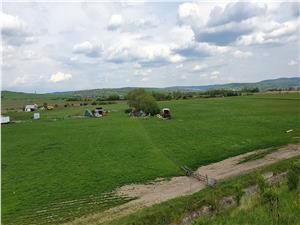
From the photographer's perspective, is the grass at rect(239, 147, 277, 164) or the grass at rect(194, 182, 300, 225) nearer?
the grass at rect(194, 182, 300, 225)

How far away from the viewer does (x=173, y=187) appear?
30.5 meters

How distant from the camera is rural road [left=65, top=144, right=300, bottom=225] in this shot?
24234mm

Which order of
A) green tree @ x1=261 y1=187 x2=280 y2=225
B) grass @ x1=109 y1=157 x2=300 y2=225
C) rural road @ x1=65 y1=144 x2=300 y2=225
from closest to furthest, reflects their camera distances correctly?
green tree @ x1=261 y1=187 x2=280 y2=225
grass @ x1=109 y1=157 x2=300 y2=225
rural road @ x1=65 y1=144 x2=300 y2=225

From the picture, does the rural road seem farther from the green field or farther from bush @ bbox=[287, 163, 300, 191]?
bush @ bbox=[287, 163, 300, 191]

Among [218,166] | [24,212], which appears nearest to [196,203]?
[24,212]

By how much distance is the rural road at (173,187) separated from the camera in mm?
24234

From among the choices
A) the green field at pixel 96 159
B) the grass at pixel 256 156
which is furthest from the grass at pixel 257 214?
the grass at pixel 256 156

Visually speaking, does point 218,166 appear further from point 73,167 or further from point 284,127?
point 284,127

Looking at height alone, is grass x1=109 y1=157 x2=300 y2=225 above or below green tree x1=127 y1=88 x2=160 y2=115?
below

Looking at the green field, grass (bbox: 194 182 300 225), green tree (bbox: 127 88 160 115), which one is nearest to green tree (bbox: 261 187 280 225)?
grass (bbox: 194 182 300 225)

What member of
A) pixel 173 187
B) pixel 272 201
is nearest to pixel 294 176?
pixel 272 201

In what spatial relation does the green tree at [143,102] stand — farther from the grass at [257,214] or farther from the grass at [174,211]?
the grass at [257,214]

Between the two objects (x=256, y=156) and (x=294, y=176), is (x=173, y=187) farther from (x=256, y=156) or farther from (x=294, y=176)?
(x=294, y=176)

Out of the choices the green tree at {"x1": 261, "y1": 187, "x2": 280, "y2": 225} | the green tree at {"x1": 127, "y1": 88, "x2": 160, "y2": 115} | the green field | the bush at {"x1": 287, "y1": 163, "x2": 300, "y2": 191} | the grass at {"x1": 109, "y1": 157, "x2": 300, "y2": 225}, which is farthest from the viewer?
the green tree at {"x1": 127, "y1": 88, "x2": 160, "y2": 115}
